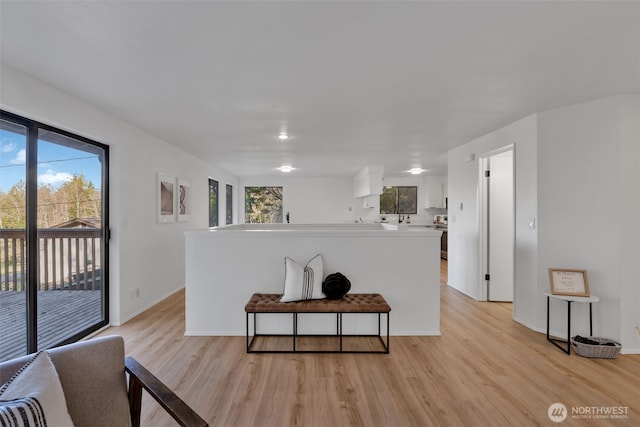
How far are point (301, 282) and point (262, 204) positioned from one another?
6239mm

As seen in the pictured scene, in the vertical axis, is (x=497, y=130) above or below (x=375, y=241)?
above

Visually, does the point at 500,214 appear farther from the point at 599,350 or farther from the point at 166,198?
the point at 166,198

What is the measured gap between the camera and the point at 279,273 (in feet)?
10.2

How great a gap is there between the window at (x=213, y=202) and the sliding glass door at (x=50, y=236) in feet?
10.7

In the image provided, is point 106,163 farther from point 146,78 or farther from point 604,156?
point 604,156

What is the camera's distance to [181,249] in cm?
495

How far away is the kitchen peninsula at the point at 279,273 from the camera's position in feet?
10.1

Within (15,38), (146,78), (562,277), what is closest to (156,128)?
(146,78)

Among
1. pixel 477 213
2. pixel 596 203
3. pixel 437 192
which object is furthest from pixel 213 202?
pixel 596 203

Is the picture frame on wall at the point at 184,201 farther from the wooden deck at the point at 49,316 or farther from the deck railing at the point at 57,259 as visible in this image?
the wooden deck at the point at 49,316

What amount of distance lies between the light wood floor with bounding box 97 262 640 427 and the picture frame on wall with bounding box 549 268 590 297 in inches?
22.0

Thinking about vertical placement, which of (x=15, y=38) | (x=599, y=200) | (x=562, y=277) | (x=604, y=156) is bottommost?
(x=562, y=277)

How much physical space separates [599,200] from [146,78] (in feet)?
13.6

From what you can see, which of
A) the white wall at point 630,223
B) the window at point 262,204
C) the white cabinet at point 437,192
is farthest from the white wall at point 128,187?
the white cabinet at point 437,192
